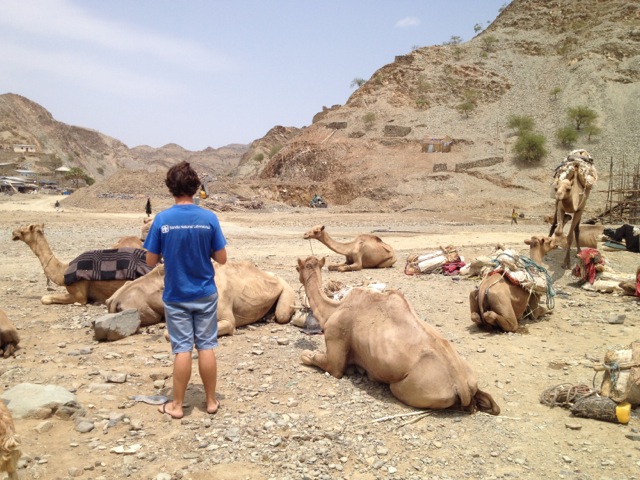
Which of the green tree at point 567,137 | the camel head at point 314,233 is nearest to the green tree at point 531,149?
the green tree at point 567,137

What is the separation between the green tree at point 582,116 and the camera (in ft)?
167

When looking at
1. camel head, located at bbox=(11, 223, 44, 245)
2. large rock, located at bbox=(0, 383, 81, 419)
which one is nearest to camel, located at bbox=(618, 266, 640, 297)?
large rock, located at bbox=(0, 383, 81, 419)

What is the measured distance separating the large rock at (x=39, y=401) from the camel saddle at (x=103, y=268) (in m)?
3.41

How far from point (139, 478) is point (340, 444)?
161 centimetres

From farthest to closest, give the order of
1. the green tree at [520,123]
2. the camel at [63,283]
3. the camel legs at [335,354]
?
the green tree at [520,123] → the camel at [63,283] → the camel legs at [335,354]

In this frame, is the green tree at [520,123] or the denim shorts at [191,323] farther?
the green tree at [520,123]

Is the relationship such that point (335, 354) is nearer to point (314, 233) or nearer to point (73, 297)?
point (73, 297)

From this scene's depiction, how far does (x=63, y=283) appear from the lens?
834 cm

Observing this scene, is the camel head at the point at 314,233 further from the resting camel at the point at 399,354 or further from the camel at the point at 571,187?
the camel at the point at 571,187

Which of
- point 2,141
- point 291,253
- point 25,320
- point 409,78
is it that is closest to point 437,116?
point 409,78

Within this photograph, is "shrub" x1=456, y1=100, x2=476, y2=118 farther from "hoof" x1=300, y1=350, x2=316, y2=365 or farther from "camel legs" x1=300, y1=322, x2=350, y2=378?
"camel legs" x1=300, y1=322, x2=350, y2=378

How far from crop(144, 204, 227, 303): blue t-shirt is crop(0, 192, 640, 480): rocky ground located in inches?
46.6

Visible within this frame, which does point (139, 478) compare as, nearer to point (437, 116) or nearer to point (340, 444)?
point (340, 444)

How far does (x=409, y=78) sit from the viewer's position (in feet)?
221
